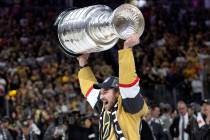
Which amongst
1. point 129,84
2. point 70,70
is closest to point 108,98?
point 129,84

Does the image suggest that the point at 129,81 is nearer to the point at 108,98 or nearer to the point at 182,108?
the point at 108,98

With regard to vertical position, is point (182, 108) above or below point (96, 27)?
below

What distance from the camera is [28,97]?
19172mm

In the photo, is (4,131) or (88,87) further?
(4,131)

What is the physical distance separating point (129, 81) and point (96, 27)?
0.56 meters

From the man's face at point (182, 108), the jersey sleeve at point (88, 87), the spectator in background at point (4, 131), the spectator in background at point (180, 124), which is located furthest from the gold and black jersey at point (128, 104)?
the spectator in background at point (4, 131)

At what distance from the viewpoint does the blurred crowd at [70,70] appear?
15.6 meters

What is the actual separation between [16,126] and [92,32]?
1047 centimetres

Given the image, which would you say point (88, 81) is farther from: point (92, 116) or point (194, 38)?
point (194, 38)

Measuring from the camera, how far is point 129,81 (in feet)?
19.1

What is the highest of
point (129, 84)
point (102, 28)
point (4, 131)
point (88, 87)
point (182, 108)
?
point (102, 28)

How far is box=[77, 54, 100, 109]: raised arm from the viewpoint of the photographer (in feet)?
22.2

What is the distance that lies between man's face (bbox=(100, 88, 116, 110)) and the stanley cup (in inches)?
16.7

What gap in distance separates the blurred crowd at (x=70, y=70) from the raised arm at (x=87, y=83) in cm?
558
